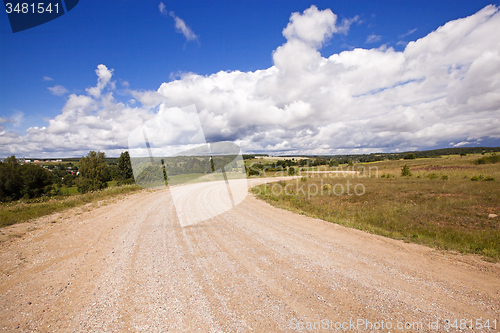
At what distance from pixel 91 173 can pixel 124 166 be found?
911cm

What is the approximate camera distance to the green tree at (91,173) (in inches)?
1396

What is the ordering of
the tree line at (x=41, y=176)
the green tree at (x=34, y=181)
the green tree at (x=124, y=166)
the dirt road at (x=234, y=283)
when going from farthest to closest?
the green tree at (x=34, y=181), the tree line at (x=41, y=176), the green tree at (x=124, y=166), the dirt road at (x=234, y=283)

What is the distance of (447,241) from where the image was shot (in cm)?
685

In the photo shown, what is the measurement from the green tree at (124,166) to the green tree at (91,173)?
6.11m

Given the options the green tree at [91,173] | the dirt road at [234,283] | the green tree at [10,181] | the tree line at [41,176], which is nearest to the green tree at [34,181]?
the tree line at [41,176]

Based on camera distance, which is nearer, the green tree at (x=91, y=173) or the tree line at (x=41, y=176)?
the tree line at (x=41, y=176)

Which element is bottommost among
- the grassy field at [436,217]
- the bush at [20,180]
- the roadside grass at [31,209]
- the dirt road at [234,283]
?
the grassy field at [436,217]

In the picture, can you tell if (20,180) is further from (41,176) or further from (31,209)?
(31,209)

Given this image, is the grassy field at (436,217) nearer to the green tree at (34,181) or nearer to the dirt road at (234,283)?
the dirt road at (234,283)

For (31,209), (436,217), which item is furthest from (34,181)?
(436,217)

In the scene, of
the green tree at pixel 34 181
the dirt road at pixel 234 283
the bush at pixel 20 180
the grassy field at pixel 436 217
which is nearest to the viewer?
the dirt road at pixel 234 283

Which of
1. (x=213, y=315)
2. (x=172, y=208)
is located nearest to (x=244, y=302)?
(x=213, y=315)

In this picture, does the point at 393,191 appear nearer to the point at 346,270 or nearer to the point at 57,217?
the point at 346,270

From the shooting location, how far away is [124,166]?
3225 cm
